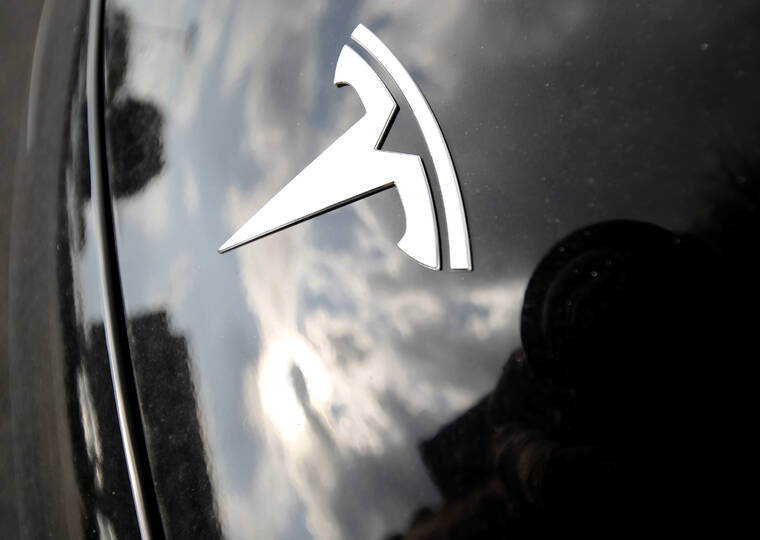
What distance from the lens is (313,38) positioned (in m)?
0.65

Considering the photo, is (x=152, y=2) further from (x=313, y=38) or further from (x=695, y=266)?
(x=695, y=266)

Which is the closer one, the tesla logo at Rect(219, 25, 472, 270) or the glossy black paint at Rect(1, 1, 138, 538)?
the tesla logo at Rect(219, 25, 472, 270)

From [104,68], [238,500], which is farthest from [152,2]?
[238,500]

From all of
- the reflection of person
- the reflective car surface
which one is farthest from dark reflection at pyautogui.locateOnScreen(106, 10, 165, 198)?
the reflection of person

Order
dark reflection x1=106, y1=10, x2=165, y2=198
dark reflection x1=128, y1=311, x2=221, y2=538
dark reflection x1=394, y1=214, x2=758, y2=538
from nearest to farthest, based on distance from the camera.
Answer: dark reflection x1=394, y1=214, x2=758, y2=538, dark reflection x1=128, y1=311, x2=221, y2=538, dark reflection x1=106, y1=10, x2=165, y2=198

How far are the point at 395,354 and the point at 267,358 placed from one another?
0.44ft

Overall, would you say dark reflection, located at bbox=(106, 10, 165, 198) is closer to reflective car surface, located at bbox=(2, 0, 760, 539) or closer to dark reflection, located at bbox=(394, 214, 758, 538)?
reflective car surface, located at bbox=(2, 0, 760, 539)

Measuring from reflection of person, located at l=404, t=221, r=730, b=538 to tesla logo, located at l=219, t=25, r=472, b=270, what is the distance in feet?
0.31

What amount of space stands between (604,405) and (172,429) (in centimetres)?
41

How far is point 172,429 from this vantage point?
65 cm

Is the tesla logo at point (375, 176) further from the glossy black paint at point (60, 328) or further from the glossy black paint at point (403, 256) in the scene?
the glossy black paint at point (60, 328)

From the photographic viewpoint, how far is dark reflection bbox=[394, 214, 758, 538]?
0.46 metres

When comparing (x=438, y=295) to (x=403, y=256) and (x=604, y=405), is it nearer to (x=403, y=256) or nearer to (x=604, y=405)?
(x=403, y=256)

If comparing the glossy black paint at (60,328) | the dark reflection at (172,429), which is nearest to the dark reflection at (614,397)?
the dark reflection at (172,429)
